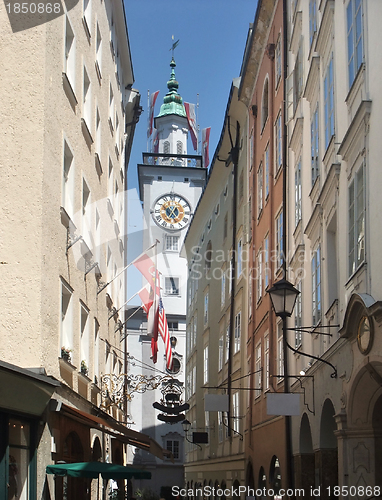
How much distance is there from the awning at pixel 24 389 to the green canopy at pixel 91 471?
1.04 m

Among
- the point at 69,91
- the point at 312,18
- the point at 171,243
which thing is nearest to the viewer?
the point at 69,91

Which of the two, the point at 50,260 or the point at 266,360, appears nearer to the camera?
the point at 50,260

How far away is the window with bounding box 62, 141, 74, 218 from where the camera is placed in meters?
17.1

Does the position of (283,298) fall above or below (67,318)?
below

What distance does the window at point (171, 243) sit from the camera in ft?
226

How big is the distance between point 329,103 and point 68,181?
20.0 ft

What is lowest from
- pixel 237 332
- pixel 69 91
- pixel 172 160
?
pixel 237 332

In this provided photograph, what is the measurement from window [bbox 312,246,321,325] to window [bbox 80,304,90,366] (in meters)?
5.77

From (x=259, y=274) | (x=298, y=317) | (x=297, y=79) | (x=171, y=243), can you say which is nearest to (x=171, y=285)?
(x=171, y=243)

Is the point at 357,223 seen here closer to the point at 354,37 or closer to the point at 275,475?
the point at 354,37

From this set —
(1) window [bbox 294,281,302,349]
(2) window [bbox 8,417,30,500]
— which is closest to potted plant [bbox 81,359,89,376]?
(2) window [bbox 8,417,30,500]

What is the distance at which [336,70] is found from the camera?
14.3m

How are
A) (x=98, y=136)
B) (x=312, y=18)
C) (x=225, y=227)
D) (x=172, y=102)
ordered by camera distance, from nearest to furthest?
(x=312, y=18), (x=98, y=136), (x=225, y=227), (x=172, y=102)

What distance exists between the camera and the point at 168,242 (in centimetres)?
6906
